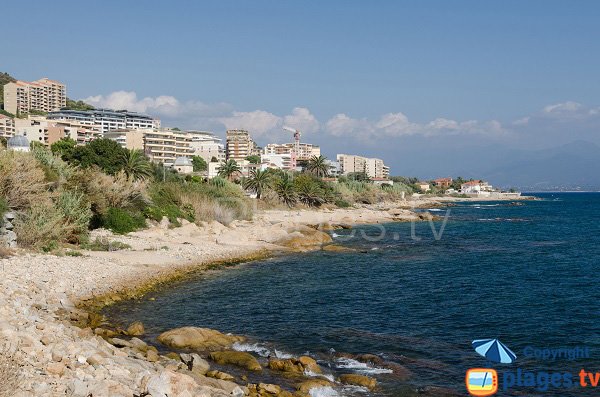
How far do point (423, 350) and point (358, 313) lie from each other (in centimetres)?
500

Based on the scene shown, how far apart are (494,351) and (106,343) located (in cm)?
1058

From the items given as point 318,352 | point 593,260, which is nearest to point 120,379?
point 318,352

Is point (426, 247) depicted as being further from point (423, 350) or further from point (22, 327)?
point (22, 327)

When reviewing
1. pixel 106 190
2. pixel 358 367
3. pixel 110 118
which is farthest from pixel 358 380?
pixel 110 118

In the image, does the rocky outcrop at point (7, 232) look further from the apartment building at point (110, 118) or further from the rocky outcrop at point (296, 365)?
the apartment building at point (110, 118)

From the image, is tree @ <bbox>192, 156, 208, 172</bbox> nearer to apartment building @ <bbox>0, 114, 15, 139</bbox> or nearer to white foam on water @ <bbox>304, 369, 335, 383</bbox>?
apartment building @ <bbox>0, 114, 15, 139</bbox>

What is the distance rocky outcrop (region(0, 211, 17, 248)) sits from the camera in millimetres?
23719

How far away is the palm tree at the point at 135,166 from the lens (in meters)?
50.8

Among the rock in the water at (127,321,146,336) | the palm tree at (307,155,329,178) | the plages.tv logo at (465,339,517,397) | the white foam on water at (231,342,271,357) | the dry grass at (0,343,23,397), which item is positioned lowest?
the plages.tv logo at (465,339,517,397)

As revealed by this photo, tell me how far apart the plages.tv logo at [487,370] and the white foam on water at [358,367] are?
2.06 m

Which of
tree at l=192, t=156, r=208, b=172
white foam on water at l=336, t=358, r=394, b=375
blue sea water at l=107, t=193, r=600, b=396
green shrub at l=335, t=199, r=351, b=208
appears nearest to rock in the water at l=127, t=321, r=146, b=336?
blue sea water at l=107, t=193, r=600, b=396

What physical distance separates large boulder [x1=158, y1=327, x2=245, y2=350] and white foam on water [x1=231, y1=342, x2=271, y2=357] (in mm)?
243

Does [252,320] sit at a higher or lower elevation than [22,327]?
lower

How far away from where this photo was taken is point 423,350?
15.6 meters
